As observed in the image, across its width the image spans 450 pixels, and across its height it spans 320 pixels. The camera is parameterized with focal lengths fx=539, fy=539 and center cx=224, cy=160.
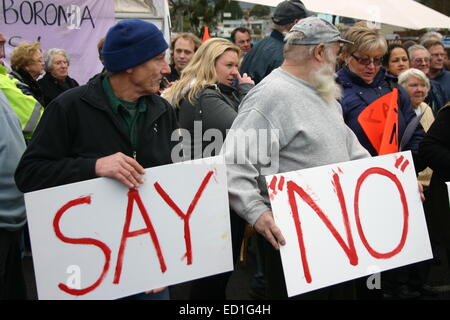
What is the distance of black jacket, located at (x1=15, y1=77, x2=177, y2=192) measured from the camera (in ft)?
6.91

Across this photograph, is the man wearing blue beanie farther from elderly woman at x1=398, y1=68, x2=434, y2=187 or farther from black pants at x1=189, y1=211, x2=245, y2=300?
elderly woman at x1=398, y1=68, x2=434, y2=187

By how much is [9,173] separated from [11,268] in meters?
0.61

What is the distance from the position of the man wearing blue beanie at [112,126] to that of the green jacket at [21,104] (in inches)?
48.1

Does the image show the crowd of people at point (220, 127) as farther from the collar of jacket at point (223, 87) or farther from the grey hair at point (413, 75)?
the grey hair at point (413, 75)

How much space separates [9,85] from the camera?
10.7ft

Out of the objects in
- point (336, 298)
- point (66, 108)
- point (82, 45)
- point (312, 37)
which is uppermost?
point (312, 37)

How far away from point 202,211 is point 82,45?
586cm

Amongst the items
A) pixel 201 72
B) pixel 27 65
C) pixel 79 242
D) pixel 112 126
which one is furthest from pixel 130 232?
pixel 27 65

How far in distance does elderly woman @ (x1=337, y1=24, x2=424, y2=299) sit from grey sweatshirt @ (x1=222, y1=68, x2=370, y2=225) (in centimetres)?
83

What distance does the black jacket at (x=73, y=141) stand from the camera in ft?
6.91

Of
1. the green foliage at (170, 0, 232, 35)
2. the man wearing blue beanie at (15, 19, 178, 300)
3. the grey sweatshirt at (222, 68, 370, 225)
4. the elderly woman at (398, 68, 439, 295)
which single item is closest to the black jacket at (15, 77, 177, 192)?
the man wearing blue beanie at (15, 19, 178, 300)

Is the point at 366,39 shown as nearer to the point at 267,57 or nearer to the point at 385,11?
the point at 267,57

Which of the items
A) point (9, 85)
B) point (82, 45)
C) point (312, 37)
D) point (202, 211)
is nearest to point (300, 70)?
point (312, 37)
